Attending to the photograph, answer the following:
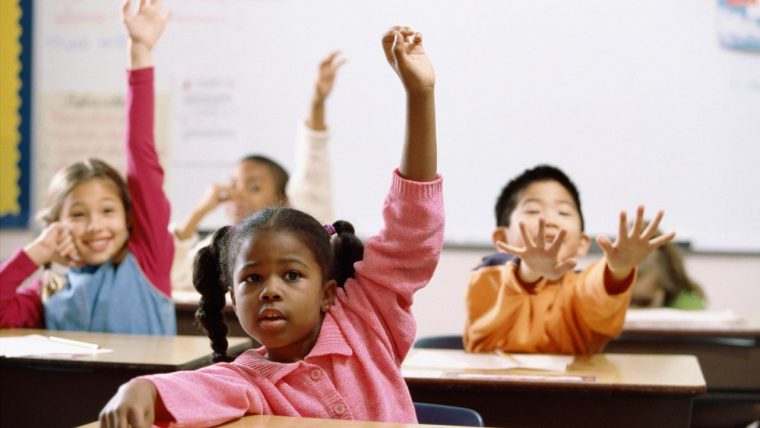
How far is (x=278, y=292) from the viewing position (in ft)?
5.02

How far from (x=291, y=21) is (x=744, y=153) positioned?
7.53 ft

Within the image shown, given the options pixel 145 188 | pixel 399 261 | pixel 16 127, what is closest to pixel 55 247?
pixel 145 188

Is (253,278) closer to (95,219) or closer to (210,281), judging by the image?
(210,281)

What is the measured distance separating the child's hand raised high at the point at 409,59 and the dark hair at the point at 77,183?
1.52 meters

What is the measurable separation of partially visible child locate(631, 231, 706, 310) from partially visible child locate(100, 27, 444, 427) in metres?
2.55

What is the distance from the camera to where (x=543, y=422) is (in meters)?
2.12

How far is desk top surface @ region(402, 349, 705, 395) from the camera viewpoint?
199 centimetres

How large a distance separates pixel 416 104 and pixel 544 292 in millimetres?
1184

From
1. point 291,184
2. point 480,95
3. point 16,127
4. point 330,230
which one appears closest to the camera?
point 330,230

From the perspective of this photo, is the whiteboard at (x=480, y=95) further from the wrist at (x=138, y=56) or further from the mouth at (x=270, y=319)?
the mouth at (x=270, y=319)

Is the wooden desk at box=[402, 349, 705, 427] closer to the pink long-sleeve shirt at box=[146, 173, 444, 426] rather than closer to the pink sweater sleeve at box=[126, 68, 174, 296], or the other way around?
the pink long-sleeve shirt at box=[146, 173, 444, 426]

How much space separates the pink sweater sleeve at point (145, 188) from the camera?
279cm

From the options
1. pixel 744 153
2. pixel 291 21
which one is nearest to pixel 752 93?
pixel 744 153

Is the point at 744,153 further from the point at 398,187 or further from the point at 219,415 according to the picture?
the point at 219,415
